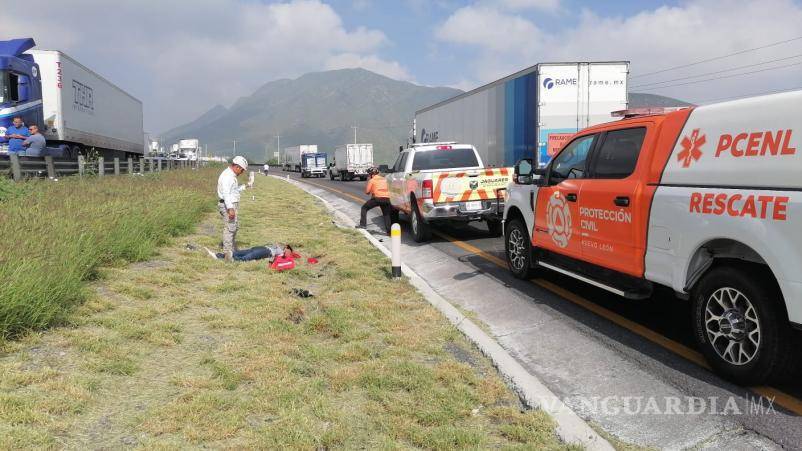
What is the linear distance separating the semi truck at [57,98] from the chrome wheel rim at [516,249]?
14186 mm

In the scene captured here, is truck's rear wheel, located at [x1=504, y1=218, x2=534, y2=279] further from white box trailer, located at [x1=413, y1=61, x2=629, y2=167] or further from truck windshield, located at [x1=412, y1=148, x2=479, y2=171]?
white box trailer, located at [x1=413, y1=61, x2=629, y2=167]

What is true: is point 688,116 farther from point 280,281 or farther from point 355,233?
point 355,233

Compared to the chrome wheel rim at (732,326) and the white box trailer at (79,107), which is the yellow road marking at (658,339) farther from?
the white box trailer at (79,107)

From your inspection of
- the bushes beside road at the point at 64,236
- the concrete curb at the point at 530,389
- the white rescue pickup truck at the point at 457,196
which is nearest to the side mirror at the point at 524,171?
the concrete curb at the point at 530,389

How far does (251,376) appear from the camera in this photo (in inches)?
161

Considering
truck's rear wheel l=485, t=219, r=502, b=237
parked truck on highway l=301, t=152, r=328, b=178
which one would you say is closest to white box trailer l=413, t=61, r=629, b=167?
truck's rear wheel l=485, t=219, r=502, b=237

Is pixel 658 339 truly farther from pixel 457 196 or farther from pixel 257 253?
pixel 457 196

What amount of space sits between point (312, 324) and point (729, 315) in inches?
138

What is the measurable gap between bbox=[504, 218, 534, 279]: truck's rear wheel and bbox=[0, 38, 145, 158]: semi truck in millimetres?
14164

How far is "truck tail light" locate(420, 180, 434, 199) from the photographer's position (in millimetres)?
10812

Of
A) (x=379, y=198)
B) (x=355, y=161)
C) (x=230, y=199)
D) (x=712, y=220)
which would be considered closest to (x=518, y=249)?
(x=712, y=220)

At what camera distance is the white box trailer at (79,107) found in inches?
689

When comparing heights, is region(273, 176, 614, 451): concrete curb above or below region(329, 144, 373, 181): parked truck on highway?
below

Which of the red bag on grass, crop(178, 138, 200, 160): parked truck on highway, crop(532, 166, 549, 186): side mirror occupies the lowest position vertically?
the red bag on grass
